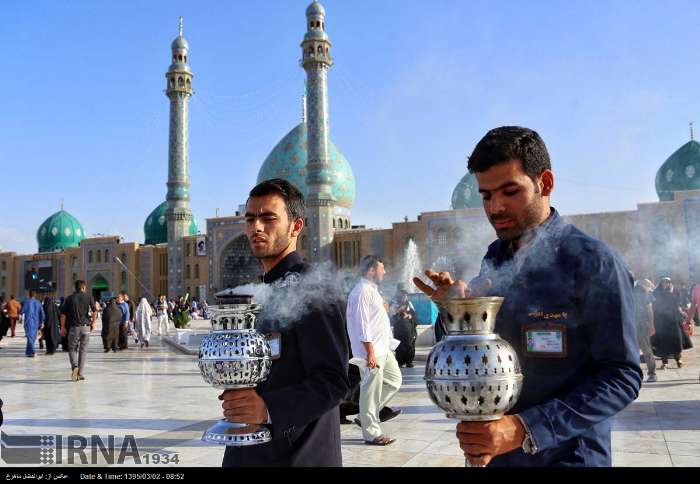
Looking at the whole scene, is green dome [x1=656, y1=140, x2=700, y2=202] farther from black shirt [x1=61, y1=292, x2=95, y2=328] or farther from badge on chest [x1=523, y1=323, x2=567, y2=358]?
badge on chest [x1=523, y1=323, x2=567, y2=358]

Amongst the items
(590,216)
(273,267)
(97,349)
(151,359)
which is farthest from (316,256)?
(273,267)

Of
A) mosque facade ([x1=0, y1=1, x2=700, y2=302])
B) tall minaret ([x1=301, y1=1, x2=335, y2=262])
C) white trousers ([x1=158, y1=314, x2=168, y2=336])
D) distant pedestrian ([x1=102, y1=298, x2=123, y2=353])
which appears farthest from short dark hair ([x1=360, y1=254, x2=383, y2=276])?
tall minaret ([x1=301, y1=1, x2=335, y2=262])

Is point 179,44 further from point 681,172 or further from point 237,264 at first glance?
point 681,172

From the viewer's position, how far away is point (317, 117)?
81.4ft

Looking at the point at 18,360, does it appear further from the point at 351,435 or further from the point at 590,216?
the point at 590,216

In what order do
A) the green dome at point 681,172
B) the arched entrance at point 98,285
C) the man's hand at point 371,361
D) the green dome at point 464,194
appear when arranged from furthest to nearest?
the arched entrance at point 98,285, the green dome at point 464,194, the green dome at point 681,172, the man's hand at point 371,361

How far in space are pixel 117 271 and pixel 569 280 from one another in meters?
36.6

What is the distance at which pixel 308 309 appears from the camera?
4.98 ft

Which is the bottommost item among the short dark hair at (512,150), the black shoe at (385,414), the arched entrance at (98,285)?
the black shoe at (385,414)

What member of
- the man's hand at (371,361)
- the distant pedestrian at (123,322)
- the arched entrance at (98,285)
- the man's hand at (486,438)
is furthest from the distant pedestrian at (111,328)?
the arched entrance at (98,285)

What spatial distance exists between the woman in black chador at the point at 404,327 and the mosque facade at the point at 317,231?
10455mm

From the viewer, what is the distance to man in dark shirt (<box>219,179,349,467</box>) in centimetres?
139

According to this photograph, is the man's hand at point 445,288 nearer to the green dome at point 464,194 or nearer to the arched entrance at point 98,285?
the green dome at point 464,194

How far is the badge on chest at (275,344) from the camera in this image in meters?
1.51
